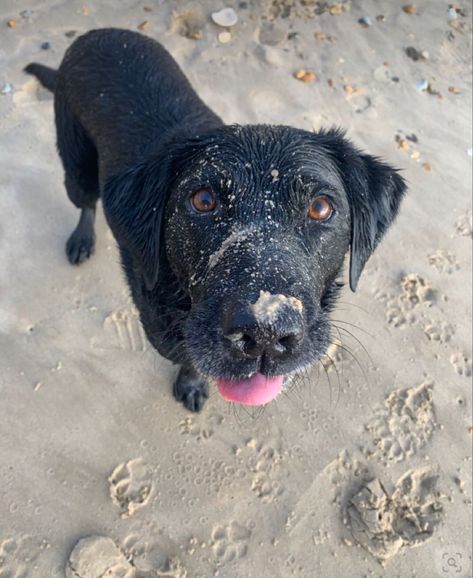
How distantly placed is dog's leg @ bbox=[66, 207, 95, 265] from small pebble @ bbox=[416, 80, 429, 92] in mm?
3413

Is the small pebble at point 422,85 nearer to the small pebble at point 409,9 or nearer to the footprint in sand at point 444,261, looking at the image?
the small pebble at point 409,9

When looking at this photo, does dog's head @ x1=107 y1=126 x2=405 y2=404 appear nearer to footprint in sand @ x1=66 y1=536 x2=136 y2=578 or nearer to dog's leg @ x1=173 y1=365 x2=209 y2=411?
dog's leg @ x1=173 y1=365 x2=209 y2=411

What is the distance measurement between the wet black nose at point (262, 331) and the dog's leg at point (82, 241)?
2190 millimetres

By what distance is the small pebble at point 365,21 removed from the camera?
17.3 feet

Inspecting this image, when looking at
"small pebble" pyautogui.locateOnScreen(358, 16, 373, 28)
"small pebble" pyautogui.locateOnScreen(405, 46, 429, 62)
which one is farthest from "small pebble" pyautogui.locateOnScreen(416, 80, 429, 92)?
"small pebble" pyautogui.locateOnScreen(358, 16, 373, 28)

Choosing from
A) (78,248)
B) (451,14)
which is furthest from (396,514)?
(451,14)

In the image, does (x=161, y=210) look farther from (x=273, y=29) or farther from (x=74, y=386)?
(x=273, y=29)

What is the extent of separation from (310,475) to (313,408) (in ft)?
1.40

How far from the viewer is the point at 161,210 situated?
Answer: 242cm

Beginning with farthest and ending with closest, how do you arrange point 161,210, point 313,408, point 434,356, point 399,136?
point 399,136
point 434,356
point 313,408
point 161,210

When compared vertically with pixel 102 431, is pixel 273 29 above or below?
above

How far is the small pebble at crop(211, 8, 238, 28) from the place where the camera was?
499 cm

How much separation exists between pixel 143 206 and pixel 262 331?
1.04m

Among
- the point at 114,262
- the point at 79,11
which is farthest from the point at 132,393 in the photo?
the point at 79,11
